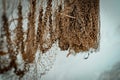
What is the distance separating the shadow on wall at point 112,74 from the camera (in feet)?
10.7

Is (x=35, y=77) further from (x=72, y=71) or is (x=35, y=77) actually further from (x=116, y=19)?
(x=116, y=19)

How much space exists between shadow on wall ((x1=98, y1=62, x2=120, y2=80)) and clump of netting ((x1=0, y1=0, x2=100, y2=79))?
16.3 inches

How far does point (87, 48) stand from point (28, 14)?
A: 0.90 m

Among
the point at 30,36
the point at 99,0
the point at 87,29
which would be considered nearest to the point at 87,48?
the point at 87,29

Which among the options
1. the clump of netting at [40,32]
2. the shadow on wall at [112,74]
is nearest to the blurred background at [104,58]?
the shadow on wall at [112,74]

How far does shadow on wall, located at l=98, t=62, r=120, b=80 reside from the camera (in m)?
3.27

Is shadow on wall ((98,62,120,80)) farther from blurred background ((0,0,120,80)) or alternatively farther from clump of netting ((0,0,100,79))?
clump of netting ((0,0,100,79))

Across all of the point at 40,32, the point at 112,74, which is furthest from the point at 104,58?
the point at 40,32

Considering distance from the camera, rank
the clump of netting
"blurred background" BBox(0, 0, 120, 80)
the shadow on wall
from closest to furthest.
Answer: the clump of netting
"blurred background" BBox(0, 0, 120, 80)
the shadow on wall

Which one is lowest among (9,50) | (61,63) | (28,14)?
(61,63)

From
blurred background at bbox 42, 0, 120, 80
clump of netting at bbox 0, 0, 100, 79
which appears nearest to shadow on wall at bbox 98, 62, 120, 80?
blurred background at bbox 42, 0, 120, 80

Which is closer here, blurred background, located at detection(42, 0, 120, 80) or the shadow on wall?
blurred background, located at detection(42, 0, 120, 80)

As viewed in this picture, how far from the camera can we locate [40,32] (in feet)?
8.68

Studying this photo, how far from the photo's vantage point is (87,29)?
3051mm
